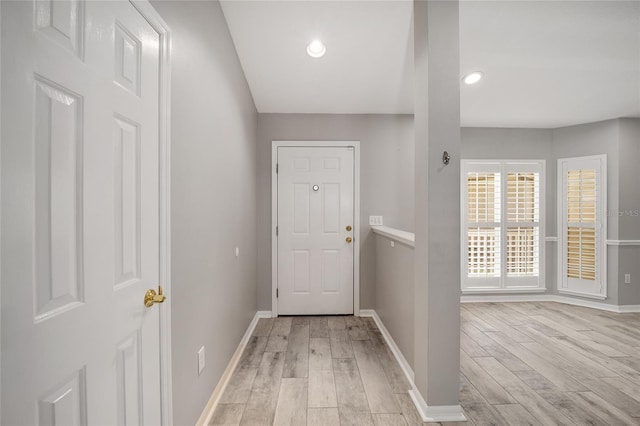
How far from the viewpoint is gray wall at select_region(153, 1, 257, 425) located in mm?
1337

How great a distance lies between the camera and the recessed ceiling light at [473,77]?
2830mm

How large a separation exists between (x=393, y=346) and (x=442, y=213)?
1.43 meters

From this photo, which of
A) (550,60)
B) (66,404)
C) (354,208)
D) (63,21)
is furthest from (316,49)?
(66,404)

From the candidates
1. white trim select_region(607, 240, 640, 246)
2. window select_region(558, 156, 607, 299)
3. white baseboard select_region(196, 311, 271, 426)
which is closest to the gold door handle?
white baseboard select_region(196, 311, 271, 426)

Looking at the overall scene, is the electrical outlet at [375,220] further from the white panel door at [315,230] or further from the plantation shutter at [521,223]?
the plantation shutter at [521,223]

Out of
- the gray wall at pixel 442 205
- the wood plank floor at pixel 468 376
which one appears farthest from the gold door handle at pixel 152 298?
the gray wall at pixel 442 205

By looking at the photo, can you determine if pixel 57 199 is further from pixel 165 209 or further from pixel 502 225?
pixel 502 225

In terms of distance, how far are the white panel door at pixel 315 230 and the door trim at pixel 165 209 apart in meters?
2.20

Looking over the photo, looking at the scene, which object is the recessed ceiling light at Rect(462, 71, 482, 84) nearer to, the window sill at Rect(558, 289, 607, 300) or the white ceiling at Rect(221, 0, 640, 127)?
the white ceiling at Rect(221, 0, 640, 127)

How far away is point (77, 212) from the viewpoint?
0.76 m

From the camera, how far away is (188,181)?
1443mm

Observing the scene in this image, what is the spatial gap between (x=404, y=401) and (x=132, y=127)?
2.11 meters

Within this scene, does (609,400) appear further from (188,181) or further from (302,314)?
(188,181)

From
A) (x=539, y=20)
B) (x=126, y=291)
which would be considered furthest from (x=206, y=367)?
(x=539, y=20)
